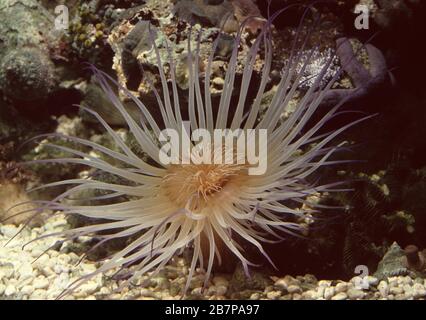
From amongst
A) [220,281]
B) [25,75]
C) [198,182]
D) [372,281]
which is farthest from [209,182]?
[25,75]

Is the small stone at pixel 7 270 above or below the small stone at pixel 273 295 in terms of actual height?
above

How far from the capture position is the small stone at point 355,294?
321cm

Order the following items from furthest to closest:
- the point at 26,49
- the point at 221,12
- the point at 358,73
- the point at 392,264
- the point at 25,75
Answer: the point at 26,49 < the point at 25,75 < the point at 221,12 < the point at 358,73 < the point at 392,264

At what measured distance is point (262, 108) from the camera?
3.95 meters

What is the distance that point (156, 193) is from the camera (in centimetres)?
351

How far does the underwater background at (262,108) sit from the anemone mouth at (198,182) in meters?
0.49

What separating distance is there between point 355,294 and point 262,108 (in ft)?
5.38

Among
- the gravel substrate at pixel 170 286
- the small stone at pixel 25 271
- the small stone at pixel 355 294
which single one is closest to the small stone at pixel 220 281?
the gravel substrate at pixel 170 286

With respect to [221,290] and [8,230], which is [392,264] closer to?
[221,290]

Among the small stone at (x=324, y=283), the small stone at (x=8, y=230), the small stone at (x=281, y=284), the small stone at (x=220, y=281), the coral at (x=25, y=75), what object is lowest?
the small stone at (x=324, y=283)

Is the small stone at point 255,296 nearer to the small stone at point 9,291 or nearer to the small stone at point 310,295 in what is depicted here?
the small stone at point 310,295

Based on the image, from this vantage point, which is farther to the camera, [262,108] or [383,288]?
[262,108]

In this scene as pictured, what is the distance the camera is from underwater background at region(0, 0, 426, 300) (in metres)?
3.44
